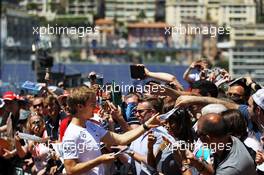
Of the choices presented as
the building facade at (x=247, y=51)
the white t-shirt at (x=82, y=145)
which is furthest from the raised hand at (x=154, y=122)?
the building facade at (x=247, y=51)

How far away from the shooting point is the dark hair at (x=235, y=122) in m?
4.72

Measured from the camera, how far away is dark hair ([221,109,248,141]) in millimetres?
4723

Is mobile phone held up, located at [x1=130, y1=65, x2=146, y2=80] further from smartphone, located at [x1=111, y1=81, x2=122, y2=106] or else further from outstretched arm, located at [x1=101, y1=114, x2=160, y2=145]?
outstretched arm, located at [x1=101, y1=114, x2=160, y2=145]

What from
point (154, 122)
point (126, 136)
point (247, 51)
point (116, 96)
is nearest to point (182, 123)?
point (154, 122)

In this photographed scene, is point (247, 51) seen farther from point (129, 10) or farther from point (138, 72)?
point (138, 72)

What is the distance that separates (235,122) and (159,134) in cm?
91

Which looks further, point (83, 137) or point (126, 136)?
point (126, 136)

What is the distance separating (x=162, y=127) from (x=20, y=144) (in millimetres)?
2194

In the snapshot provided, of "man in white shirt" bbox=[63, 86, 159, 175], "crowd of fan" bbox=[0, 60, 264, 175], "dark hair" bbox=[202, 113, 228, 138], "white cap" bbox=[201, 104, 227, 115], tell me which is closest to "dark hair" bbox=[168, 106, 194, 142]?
"crowd of fan" bbox=[0, 60, 264, 175]

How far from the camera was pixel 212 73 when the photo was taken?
298 inches

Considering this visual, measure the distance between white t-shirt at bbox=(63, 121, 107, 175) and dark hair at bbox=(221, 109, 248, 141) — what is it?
3.19 ft

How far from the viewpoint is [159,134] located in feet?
18.4

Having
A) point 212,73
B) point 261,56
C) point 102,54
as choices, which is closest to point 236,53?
point 261,56

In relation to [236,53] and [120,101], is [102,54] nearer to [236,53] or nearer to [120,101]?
[236,53]
